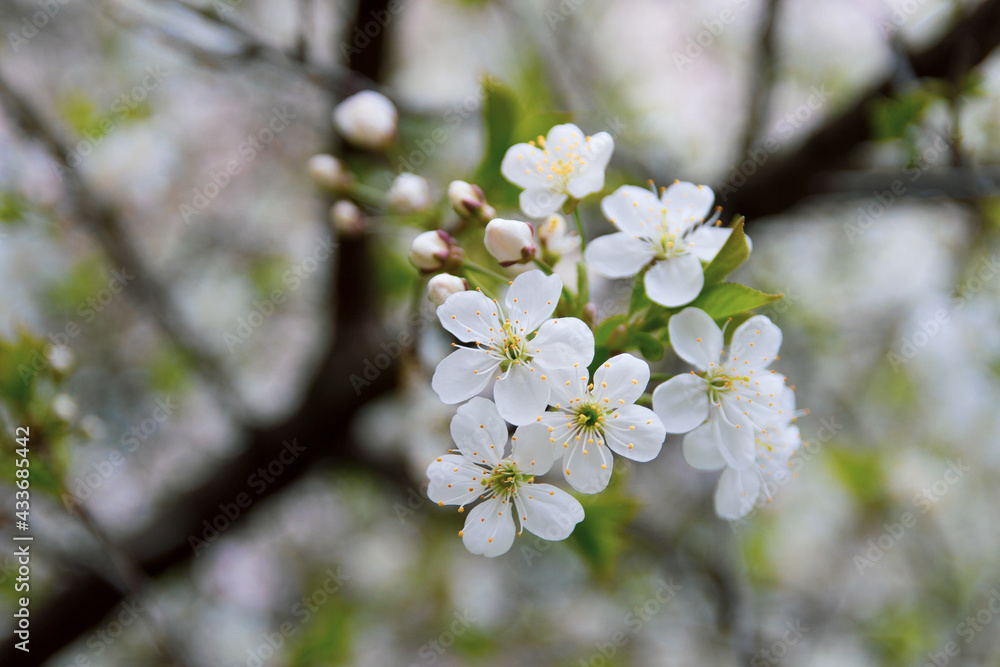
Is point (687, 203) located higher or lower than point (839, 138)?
higher

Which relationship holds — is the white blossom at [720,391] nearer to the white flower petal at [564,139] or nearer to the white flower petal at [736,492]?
the white flower petal at [736,492]

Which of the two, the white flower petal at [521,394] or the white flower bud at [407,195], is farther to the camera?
the white flower bud at [407,195]

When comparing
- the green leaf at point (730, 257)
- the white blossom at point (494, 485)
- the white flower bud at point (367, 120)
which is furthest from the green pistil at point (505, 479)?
the white flower bud at point (367, 120)

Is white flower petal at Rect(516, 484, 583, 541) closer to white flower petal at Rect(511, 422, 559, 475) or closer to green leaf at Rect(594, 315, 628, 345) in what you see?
white flower petal at Rect(511, 422, 559, 475)

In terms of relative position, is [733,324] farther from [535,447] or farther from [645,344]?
[535,447]

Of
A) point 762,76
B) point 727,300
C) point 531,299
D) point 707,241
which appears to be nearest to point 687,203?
point 707,241
